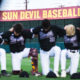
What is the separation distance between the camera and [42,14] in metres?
25.6

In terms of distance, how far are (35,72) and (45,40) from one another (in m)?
0.85

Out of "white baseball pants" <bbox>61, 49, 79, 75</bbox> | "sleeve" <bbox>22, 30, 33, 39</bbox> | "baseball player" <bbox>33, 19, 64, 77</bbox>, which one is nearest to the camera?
"white baseball pants" <bbox>61, 49, 79, 75</bbox>

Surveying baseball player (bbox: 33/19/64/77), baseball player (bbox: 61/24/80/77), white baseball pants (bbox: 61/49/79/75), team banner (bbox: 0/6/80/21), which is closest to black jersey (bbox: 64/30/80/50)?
baseball player (bbox: 61/24/80/77)

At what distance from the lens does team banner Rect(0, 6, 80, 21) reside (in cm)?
2506

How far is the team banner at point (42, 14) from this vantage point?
25.1m

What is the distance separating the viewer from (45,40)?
816 centimetres

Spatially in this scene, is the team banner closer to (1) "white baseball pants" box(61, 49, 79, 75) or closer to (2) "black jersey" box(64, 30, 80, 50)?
(2) "black jersey" box(64, 30, 80, 50)

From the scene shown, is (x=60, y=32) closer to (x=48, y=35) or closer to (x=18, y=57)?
(x=48, y=35)

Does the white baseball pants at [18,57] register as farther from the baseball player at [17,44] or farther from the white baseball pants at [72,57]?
the white baseball pants at [72,57]

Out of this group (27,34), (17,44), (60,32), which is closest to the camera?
(60,32)

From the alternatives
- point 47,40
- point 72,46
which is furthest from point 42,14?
point 72,46

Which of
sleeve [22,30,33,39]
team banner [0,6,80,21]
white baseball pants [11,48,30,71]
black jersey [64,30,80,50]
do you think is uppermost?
team banner [0,6,80,21]

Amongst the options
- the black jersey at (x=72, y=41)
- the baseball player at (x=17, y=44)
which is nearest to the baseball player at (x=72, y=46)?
the black jersey at (x=72, y=41)

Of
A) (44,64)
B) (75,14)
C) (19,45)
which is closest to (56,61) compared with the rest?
(44,64)
